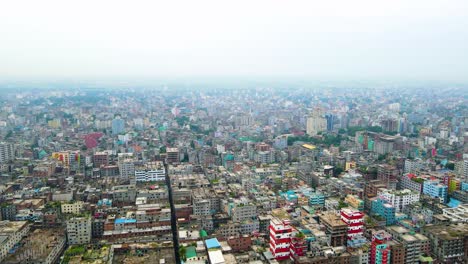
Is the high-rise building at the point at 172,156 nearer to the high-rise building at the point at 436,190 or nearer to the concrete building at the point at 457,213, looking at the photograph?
the high-rise building at the point at 436,190

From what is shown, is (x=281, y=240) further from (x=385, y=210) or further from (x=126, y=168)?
(x=126, y=168)

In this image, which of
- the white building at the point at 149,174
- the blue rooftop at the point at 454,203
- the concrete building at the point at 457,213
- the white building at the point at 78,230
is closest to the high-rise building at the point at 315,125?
the blue rooftop at the point at 454,203

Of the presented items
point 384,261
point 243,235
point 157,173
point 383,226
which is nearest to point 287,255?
point 243,235

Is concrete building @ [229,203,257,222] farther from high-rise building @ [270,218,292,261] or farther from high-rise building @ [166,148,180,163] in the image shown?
high-rise building @ [166,148,180,163]

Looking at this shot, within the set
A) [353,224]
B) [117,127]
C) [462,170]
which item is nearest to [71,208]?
[353,224]

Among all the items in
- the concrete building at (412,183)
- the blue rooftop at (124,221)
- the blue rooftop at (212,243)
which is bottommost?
the concrete building at (412,183)

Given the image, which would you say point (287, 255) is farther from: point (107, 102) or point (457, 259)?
point (107, 102)

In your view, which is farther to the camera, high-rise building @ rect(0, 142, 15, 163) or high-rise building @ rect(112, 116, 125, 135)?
high-rise building @ rect(112, 116, 125, 135)

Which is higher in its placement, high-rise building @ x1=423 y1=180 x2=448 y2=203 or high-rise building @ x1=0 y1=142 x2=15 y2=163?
high-rise building @ x1=0 y1=142 x2=15 y2=163

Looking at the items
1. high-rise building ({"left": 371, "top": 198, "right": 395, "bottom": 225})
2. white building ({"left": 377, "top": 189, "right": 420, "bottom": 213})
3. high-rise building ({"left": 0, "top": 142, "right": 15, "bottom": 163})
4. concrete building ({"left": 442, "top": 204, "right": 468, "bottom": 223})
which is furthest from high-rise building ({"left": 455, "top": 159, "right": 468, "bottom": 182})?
high-rise building ({"left": 0, "top": 142, "right": 15, "bottom": 163})

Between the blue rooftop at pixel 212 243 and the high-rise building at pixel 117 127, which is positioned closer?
the blue rooftop at pixel 212 243

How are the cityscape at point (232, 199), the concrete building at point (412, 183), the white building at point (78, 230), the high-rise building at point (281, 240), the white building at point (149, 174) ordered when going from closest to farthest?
the high-rise building at point (281, 240)
the cityscape at point (232, 199)
the white building at point (78, 230)
the concrete building at point (412, 183)
the white building at point (149, 174)
